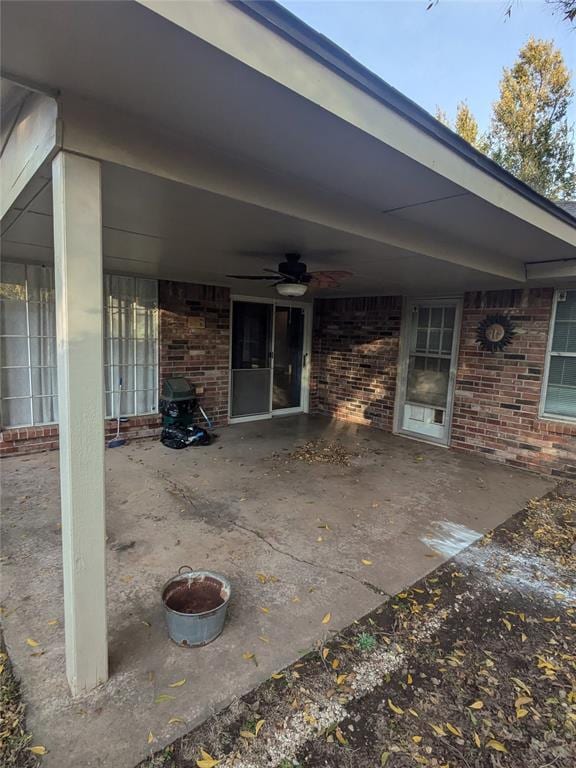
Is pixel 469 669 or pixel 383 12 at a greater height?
pixel 383 12

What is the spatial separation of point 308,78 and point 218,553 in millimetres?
2816

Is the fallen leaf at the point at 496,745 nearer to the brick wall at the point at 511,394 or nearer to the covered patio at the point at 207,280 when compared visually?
the covered patio at the point at 207,280

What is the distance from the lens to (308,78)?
4.77 feet

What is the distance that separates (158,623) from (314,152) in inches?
101

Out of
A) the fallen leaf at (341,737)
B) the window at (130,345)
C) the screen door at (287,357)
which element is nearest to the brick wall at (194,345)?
the window at (130,345)

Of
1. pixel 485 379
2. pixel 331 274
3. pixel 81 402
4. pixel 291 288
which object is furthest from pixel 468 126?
pixel 81 402

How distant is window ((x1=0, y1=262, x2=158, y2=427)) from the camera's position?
4785mm

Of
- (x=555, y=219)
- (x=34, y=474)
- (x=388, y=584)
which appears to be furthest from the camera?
(x=34, y=474)

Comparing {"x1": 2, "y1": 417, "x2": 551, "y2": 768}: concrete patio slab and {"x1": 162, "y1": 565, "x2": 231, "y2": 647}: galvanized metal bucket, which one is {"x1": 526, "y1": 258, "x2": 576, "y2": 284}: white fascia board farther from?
{"x1": 162, "y1": 565, "x2": 231, "y2": 647}: galvanized metal bucket

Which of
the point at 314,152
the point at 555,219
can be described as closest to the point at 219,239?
the point at 314,152

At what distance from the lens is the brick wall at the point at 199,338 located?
5.84m

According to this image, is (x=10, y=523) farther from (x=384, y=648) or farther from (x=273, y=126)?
(x=273, y=126)

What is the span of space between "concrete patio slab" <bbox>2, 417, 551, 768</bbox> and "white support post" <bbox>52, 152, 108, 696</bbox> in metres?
0.31

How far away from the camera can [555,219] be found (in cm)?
317
